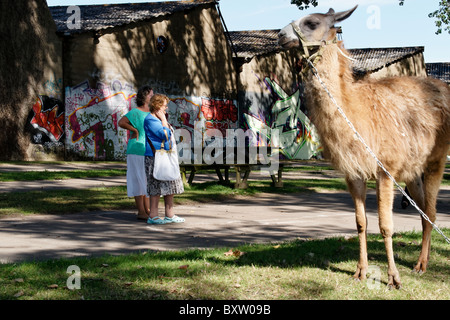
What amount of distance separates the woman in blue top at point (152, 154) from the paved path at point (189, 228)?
12.4 inches

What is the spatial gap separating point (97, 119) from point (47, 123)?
2.24m

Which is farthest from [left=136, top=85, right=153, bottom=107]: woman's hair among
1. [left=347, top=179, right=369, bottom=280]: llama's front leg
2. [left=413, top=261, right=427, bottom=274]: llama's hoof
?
[left=413, top=261, right=427, bottom=274]: llama's hoof

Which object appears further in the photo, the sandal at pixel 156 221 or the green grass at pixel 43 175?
the green grass at pixel 43 175

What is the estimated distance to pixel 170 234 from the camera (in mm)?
8039

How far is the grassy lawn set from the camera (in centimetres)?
472

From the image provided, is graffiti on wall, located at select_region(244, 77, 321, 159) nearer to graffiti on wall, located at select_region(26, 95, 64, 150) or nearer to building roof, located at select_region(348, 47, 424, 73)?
building roof, located at select_region(348, 47, 424, 73)

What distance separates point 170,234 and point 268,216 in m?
2.66

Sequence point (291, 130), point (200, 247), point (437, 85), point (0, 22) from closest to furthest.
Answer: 1. point (437, 85)
2. point (200, 247)
3. point (0, 22)
4. point (291, 130)

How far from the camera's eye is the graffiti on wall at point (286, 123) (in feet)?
103

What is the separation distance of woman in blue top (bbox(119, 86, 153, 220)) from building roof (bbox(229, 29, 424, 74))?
60.1 ft

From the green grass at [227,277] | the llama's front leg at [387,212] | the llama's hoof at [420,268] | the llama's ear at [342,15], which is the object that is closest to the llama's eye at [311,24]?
the llama's ear at [342,15]

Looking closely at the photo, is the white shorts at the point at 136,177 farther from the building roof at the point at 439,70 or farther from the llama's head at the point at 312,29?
the building roof at the point at 439,70

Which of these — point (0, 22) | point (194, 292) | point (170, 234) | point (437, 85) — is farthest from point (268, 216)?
point (0, 22)

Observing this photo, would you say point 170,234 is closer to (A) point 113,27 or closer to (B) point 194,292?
(B) point 194,292
